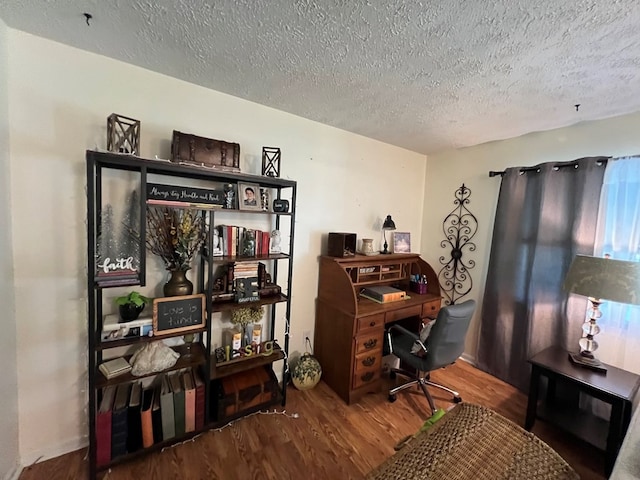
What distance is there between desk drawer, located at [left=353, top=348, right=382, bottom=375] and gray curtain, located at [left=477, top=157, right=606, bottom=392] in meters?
1.22

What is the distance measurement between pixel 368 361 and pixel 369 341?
0.17m

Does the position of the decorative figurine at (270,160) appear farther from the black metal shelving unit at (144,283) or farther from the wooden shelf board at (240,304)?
the wooden shelf board at (240,304)

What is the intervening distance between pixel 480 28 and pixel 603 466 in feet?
8.68

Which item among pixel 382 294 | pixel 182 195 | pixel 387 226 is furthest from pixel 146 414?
pixel 387 226

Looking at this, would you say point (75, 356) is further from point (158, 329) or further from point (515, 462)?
point (515, 462)

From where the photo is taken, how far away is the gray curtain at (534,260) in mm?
2047

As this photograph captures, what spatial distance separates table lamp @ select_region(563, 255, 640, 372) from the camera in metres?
1.55

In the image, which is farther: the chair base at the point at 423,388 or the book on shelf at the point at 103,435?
the chair base at the point at 423,388

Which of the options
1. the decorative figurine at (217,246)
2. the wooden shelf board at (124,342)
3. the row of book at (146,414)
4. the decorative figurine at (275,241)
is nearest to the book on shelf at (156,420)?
the row of book at (146,414)

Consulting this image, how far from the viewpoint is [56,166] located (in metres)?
1.45

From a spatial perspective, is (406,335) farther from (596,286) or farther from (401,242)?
(596,286)

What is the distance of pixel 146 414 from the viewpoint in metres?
1.56

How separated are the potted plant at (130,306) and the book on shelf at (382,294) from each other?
68.9 inches

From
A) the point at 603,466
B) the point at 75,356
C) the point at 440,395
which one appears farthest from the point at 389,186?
the point at 75,356
